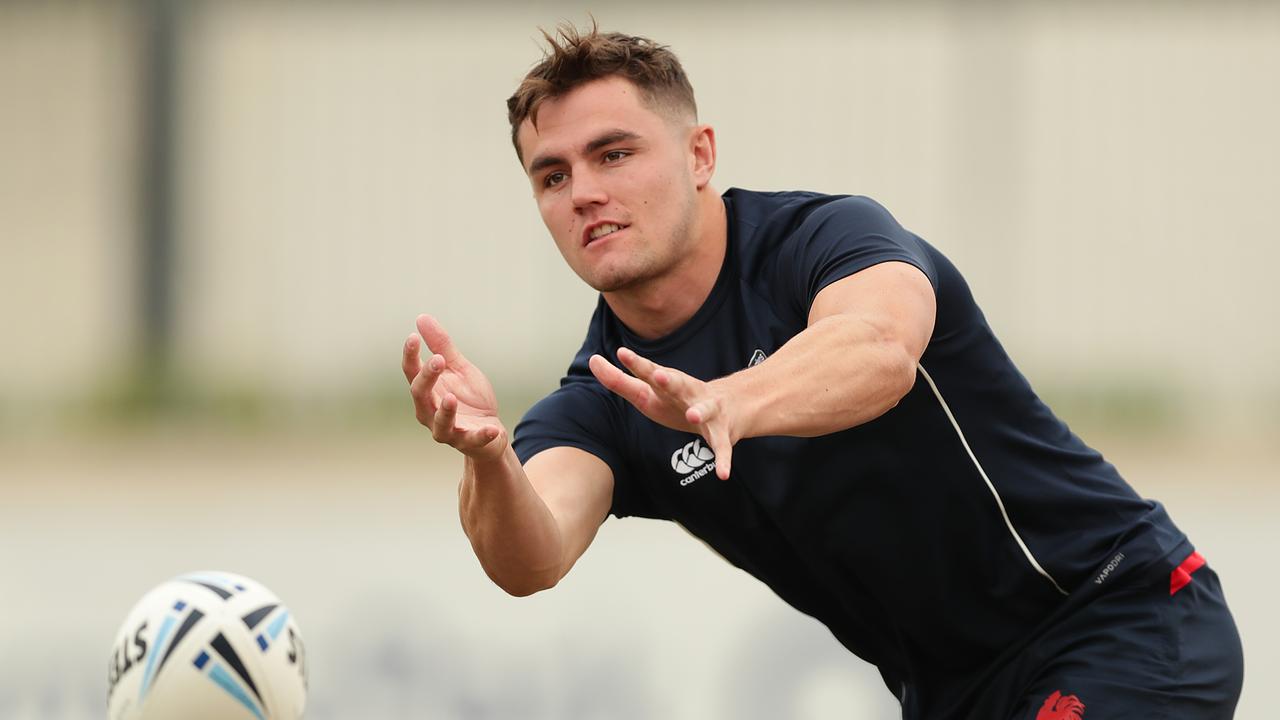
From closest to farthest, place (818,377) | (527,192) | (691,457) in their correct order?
(818,377), (691,457), (527,192)

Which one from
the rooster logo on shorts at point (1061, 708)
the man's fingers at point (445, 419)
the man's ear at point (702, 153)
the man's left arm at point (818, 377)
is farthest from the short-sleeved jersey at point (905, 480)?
the man's fingers at point (445, 419)

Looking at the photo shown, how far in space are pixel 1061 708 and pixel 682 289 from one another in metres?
1.35

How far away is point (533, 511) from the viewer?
3.73m

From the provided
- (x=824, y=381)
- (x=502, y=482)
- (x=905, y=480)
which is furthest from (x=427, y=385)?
(x=905, y=480)

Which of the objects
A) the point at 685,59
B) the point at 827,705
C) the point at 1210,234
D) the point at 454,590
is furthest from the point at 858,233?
the point at 1210,234

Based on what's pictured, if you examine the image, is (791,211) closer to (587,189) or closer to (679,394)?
(587,189)

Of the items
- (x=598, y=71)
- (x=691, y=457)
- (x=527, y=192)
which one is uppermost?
(x=598, y=71)

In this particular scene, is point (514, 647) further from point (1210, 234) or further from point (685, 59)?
point (1210, 234)

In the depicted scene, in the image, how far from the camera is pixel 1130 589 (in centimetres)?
395

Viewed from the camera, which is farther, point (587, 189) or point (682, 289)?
point (682, 289)

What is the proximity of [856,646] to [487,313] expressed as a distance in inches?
384

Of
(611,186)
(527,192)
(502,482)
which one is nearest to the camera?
(502,482)

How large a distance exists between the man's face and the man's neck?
0.14ft

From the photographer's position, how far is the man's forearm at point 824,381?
3.07m
